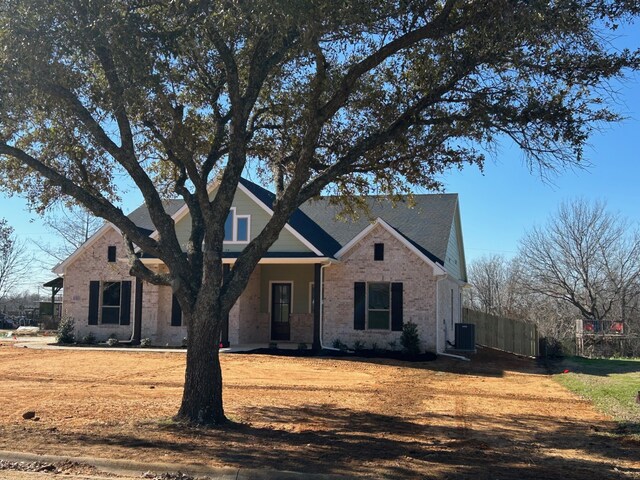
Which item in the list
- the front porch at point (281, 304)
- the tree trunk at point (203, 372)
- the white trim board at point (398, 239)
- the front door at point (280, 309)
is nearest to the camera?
the tree trunk at point (203, 372)

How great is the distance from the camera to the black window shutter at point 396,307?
22.3 m

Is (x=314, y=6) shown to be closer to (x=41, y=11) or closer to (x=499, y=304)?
(x=41, y=11)

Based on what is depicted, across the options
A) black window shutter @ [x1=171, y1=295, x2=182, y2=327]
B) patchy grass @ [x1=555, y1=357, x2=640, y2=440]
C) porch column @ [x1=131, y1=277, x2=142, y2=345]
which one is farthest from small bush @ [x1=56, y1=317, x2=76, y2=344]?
patchy grass @ [x1=555, y1=357, x2=640, y2=440]

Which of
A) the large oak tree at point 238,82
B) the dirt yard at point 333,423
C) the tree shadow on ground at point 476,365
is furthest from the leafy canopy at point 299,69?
the tree shadow on ground at point 476,365

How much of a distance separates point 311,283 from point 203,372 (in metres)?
15.7

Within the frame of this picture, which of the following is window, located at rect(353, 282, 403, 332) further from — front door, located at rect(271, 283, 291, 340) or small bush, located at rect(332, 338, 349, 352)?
front door, located at rect(271, 283, 291, 340)

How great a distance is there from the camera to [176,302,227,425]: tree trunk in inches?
358

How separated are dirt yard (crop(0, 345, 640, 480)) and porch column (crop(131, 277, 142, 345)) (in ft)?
20.2

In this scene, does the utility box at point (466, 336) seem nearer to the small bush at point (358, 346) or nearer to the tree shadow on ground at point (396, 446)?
the small bush at point (358, 346)

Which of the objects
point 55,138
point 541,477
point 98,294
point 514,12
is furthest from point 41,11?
point 98,294

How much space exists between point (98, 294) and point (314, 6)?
64.5ft

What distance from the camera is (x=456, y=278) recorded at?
26.8 metres

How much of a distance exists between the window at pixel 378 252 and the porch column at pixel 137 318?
29.2 ft

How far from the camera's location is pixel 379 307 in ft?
74.5
